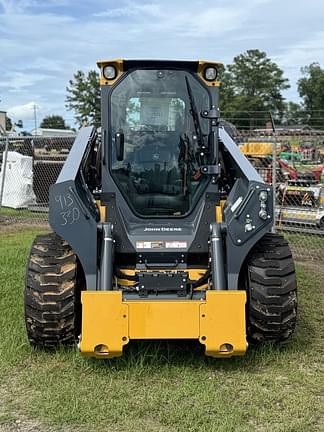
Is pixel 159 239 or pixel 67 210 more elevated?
pixel 67 210

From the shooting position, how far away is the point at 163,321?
4680 millimetres

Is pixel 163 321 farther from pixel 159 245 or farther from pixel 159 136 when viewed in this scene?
pixel 159 136

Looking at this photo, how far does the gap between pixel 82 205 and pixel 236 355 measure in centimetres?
173

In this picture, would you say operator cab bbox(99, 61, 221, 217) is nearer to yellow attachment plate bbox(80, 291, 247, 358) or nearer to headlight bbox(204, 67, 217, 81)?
headlight bbox(204, 67, 217, 81)

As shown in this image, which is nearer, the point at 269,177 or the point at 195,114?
the point at 195,114

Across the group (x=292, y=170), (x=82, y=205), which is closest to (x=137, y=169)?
(x=82, y=205)

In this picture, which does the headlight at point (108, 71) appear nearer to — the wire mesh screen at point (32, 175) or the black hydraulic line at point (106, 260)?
the black hydraulic line at point (106, 260)

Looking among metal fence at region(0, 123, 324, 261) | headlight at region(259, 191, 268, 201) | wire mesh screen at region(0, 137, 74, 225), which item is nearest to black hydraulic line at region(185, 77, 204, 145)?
headlight at region(259, 191, 268, 201)

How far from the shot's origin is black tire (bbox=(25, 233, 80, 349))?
494 cm

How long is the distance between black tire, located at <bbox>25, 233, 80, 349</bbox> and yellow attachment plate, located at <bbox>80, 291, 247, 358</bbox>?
14.3 inches

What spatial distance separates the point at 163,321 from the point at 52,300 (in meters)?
0.93

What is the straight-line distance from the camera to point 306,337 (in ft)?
18.9

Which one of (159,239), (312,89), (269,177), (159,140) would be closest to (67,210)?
(159,239)

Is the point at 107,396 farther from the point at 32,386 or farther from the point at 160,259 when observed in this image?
the point at 160,259
